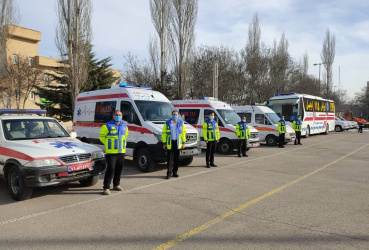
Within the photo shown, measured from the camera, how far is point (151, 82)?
3002 cm

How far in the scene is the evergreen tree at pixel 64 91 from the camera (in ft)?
73.8

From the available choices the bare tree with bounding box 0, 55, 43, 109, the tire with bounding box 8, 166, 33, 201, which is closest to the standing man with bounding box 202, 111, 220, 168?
the tire with bounding box 8, 166, 33, 201

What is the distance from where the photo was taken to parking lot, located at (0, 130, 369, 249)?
391 centimetres

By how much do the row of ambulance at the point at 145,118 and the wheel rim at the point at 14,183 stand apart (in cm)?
348

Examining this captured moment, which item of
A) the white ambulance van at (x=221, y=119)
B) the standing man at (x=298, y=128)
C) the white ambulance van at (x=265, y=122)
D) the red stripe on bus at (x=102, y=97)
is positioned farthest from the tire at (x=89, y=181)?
the standing man at (x=298, y=128)

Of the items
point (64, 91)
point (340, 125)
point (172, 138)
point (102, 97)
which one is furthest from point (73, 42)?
point (340, 125)

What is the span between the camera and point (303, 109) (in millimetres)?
20594

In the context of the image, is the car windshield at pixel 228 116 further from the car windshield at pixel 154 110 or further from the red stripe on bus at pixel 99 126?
the red stripe on bus at pixel 99 126

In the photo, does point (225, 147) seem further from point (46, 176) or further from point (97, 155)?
point (46, 176)

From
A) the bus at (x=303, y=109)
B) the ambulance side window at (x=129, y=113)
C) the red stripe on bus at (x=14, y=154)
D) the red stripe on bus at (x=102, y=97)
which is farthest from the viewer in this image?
the bus at (x=303, y=109)

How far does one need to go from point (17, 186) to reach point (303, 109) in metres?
19.1

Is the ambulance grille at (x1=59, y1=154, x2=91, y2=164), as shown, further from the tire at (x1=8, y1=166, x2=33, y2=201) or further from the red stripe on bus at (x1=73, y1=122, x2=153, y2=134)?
the red stripe on bus at (x1=73, y1=122, x2=153, y2=134)

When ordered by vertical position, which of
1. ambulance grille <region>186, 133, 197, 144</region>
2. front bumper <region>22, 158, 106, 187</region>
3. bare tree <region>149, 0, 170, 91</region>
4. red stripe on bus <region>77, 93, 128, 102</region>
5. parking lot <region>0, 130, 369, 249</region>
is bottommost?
parking lot <region>0, 130, 369, 249</region>

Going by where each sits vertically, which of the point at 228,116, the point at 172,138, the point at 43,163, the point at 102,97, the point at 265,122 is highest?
the point at 102,97
